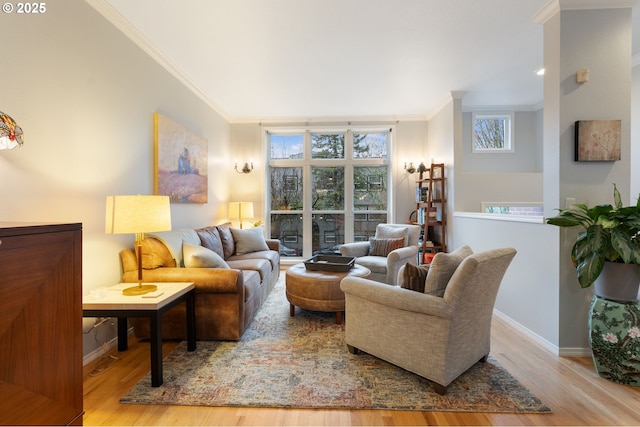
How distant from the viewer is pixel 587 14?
2152 millimetres

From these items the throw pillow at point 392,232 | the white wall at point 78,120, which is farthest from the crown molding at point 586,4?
the white wall at point 78,120

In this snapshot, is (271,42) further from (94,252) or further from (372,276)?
(372,276)

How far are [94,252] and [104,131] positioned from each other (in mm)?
999

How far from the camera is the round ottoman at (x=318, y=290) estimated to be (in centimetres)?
259

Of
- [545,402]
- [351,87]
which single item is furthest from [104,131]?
[545,402]

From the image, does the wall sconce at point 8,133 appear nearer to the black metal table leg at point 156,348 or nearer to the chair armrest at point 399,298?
the black metal table leg at point 156,348

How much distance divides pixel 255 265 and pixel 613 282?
10.1 ft

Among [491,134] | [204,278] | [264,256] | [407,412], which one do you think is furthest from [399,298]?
[491,134]

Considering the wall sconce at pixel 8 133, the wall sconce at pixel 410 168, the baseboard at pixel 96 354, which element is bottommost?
the baseboard at pixel 96 354

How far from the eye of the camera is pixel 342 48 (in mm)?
2756

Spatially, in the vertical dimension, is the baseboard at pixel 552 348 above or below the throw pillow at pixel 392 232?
below

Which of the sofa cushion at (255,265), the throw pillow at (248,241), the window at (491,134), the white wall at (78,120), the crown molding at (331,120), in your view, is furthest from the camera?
the crown molding at (331,120)

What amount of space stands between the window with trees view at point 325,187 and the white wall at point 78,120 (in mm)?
2565

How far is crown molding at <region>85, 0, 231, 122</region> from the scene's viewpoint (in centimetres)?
212
